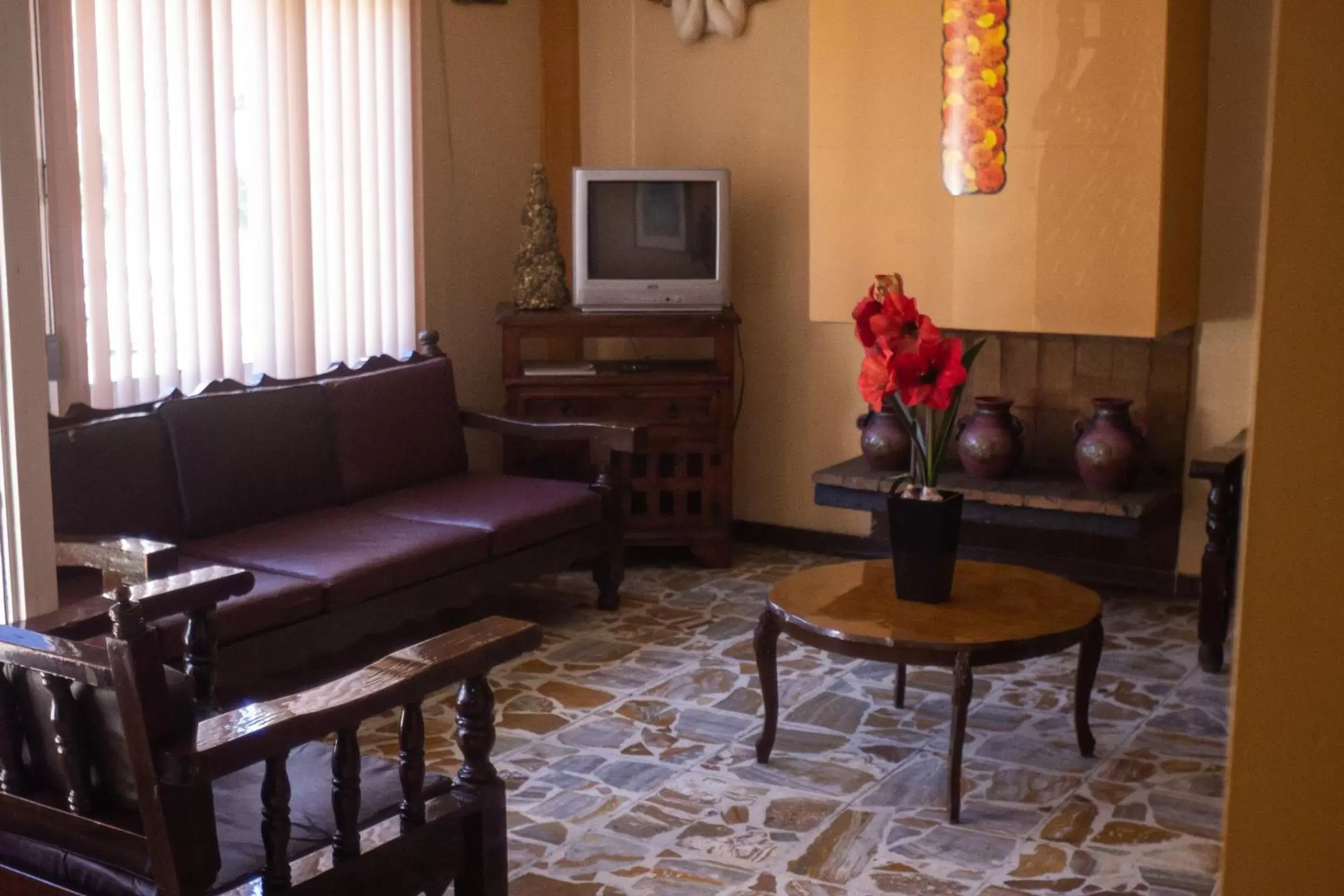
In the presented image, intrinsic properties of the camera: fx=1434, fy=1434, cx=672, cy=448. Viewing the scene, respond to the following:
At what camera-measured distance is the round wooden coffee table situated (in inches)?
125

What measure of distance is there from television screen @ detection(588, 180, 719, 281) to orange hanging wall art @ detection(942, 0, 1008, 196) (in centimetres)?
95

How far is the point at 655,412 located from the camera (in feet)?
17.3

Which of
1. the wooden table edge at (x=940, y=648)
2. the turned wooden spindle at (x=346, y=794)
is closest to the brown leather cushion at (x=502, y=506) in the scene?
the wooden table edge at (x=940, y=648)

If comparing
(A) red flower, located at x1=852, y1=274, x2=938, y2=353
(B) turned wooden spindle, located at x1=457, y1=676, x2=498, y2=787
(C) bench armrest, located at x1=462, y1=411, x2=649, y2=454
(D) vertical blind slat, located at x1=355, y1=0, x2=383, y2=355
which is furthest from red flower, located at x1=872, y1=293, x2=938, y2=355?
(D) vertical blind slat, located at x1=355, y1=0, x2=383, y2=355

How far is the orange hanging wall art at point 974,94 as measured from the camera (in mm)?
4551

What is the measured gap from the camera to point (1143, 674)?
424 cm

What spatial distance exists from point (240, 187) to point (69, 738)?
2941 millimetres

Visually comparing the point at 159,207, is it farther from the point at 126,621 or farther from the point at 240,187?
the point at 126,621

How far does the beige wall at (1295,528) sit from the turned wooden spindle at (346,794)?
1.34m

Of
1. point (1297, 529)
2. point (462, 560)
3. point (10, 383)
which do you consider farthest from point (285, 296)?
point (1297, 529)

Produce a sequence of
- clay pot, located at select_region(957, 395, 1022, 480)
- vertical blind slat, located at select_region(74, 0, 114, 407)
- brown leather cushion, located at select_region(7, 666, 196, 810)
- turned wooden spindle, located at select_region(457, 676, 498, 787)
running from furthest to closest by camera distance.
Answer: clay pot, located at select_region(957, 395, 1022, 480)
vertical blind slat, located at select_region(74, 0, 114, 407)
turned wooden spindle, located at select_region(457, 676, 498, 787)
brown leather cushion, located at select_region(7, 666, 196, 810)

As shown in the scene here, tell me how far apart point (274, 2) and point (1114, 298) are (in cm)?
281

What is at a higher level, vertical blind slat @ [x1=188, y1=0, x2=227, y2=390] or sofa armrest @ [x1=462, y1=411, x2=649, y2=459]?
vertical blind slat @ [x1=188, y1=0, x2=227, y2=390]

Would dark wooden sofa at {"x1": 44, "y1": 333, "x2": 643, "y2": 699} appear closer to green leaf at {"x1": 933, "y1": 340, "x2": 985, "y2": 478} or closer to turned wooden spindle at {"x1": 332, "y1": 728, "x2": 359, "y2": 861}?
turned wooden spindle at {"x1": 332, "y1": 728, "x2": 359, "y2": 861}
